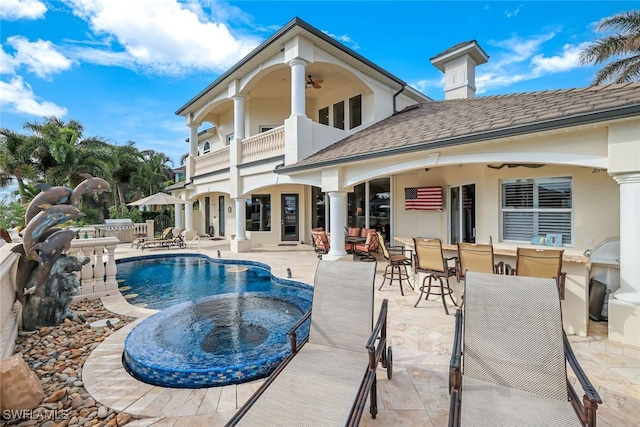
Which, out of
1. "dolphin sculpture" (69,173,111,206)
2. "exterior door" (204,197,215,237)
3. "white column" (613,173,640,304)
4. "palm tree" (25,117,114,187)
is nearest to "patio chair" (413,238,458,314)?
"white column" (613,173,640,304)

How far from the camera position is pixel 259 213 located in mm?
16734

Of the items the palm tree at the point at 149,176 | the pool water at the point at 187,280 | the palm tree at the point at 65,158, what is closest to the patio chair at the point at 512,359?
the pool water at the point at 187,280

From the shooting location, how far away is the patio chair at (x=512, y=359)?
2393 mm

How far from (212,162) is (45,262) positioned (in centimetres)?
1211

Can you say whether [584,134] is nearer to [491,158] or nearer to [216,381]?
[491,158]

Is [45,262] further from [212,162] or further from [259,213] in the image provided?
[212,162]

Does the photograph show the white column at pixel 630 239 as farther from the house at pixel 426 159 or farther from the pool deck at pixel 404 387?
the pool deck at pixel 404 387

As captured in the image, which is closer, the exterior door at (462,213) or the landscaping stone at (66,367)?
the landscaping stone at (66,367)

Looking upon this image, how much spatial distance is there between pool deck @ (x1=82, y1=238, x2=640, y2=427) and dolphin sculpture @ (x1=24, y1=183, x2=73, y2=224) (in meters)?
2.77

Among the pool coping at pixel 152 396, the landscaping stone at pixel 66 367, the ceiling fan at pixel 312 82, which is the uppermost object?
the ceiling fan at pixel 312 82

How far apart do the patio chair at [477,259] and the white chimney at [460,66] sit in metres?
9.91

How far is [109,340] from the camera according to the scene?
4.73 meters

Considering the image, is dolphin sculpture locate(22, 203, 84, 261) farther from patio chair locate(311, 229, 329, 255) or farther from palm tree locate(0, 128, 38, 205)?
palm tree locate(0, 128, 38, 205)

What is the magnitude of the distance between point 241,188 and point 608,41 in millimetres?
22505
